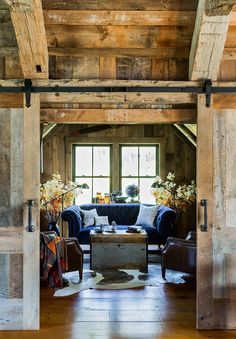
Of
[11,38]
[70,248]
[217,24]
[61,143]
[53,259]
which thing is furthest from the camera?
[61,143]

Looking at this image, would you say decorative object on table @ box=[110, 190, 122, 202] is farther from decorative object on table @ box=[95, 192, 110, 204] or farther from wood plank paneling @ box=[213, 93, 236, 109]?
wood plank paneling @ box=[213, 93, 236, 109]

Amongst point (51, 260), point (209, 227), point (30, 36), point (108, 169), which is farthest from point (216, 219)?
point (108, 169)

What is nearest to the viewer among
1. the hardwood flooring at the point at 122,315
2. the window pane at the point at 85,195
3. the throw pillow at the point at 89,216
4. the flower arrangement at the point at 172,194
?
the hardwood flooring at the point at 122,315

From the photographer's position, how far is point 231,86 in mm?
3518

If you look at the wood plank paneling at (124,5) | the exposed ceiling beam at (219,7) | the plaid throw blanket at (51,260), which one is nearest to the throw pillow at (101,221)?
the plaid throw blanket at (51,260)

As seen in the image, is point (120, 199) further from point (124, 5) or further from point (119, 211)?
point (124, 5)

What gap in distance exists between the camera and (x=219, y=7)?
115 inches

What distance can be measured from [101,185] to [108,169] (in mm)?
402

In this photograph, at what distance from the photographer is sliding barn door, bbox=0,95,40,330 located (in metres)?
3.48

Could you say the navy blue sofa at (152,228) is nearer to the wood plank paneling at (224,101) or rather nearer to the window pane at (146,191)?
the window pane at (146,191)

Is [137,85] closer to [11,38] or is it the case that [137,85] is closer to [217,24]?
[217,24]

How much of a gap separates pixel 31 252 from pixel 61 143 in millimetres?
5164

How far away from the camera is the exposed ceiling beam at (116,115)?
375 centimetres

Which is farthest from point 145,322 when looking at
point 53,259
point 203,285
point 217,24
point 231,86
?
point 217,24
